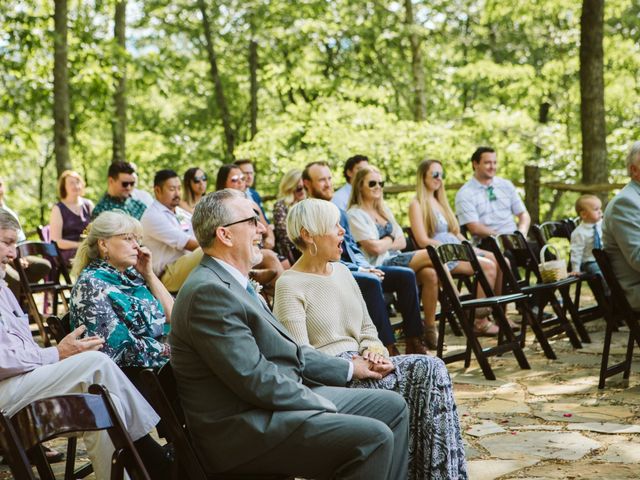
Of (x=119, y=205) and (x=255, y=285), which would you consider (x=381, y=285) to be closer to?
(x=119, y=205)

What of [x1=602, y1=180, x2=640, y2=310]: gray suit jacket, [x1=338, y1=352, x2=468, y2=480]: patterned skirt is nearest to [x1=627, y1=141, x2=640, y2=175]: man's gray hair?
[x1=602, y1=180, x2=640, y2=310]: gray suit jacket

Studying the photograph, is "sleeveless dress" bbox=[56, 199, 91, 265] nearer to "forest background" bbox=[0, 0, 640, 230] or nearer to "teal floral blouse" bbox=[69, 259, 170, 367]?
"forest background" bbox=[0, 0, 640, 230]

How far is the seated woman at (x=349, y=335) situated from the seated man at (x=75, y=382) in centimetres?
80

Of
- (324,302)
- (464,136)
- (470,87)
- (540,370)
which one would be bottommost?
(540,370)

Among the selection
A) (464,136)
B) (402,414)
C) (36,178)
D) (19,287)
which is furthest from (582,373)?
(36,178)

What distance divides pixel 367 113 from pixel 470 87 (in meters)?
7.19

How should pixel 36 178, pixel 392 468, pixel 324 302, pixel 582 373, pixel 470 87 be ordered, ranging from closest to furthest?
pixel 392 468 < pixel 324 302 < pixel 582 373 < pixel 470 87 < pixel 36 178

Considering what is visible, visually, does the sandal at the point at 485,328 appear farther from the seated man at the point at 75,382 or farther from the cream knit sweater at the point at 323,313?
the seated man at the point at 75,382

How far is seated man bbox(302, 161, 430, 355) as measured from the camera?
633 cm

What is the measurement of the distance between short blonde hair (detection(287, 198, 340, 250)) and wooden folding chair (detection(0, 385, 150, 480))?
5.95 ft

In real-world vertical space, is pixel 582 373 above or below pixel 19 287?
below

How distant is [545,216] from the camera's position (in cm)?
2155

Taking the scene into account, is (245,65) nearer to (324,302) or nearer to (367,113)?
(367,113)

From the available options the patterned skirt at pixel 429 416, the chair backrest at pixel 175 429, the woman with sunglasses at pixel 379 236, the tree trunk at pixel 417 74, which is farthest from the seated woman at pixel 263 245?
the tree trunk at pixel 417 74
